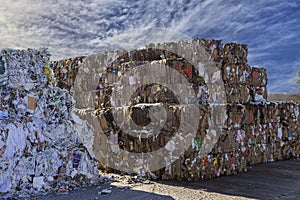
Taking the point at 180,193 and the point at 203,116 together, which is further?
the point at 203,116

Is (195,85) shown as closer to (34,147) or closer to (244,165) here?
(244,165)

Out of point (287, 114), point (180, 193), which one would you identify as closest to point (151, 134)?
point (180, 193)

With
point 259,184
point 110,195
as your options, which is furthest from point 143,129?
point 259,184

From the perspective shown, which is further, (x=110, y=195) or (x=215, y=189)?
(x=215, y=189)

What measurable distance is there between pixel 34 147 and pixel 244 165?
3.48 meters

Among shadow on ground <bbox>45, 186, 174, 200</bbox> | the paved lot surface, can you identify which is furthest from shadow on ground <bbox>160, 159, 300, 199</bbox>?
shadow on ground <bbox>45, 186, 174, 200</bbox>

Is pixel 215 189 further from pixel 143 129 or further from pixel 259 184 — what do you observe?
pixel 143 129

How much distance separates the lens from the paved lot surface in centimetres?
425

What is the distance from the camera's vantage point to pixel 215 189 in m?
4.59

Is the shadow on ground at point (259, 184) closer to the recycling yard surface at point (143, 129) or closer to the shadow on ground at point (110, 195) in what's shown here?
the recycling yard surface at point (143, 129)

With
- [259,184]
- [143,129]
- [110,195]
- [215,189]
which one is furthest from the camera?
[143,129]

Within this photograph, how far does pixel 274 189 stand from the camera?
4680 millimetres

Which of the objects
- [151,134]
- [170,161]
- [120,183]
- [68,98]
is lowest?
[120,183]

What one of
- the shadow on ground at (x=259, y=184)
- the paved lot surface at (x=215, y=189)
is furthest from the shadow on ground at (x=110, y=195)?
the shadow on ground at (x=259, y=184)
